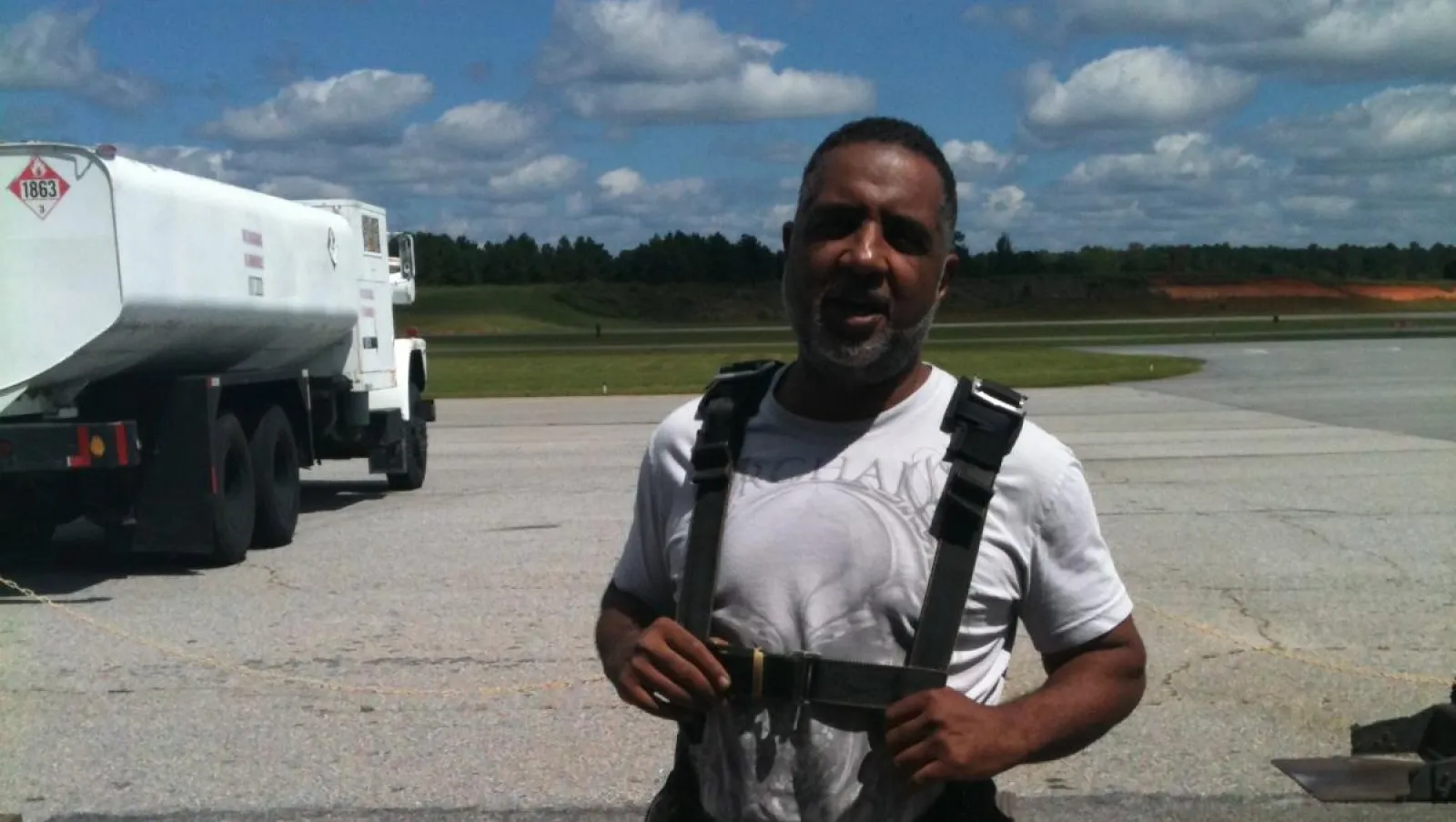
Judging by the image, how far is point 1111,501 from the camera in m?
13.6

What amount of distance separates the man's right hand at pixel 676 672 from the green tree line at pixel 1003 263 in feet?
400

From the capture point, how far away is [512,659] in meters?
7.83

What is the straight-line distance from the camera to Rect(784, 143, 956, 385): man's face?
2268 millimetres

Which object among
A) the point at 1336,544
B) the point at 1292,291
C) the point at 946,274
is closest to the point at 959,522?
the point at 946,274

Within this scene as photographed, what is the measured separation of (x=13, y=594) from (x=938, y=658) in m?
9.10

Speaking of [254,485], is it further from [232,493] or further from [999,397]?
[999,397]

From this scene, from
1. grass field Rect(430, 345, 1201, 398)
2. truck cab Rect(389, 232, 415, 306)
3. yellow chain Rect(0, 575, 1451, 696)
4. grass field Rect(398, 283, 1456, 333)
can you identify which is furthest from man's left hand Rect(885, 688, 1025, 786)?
grass field Rect(398, 283, 1456, 333)

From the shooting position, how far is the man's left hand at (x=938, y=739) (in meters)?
2.12

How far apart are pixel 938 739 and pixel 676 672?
36 centimetres

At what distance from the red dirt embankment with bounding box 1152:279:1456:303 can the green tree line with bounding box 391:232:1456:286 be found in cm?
566

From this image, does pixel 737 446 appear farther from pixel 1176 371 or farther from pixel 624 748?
pixel 1176 371

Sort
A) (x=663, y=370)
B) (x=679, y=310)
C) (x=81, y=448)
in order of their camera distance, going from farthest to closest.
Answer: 1. (x=679, y=310)
2. (x=663, y=370)
3. (x=81, y=448)

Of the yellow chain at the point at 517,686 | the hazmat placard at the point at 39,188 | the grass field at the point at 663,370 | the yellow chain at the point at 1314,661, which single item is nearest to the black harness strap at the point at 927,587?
the yellow chain at the point at 517,686

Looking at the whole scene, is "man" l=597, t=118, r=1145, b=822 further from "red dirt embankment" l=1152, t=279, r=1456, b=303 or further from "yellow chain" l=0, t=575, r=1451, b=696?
"red dirt embankment" l=1152, t=279, r=1456, b=303
